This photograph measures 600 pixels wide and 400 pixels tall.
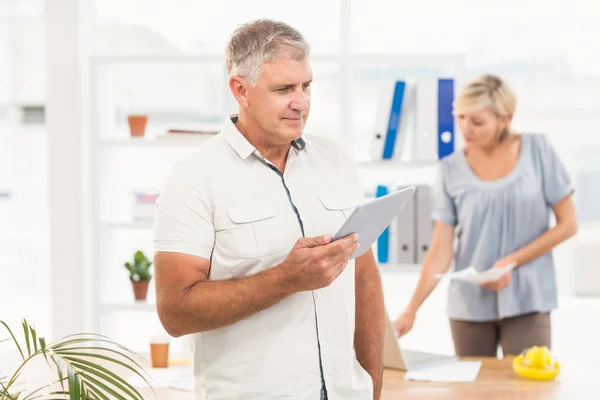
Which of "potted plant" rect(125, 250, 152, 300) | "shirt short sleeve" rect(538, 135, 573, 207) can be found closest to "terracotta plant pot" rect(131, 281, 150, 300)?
"potted plant" rect(125, 250, 152, 300)

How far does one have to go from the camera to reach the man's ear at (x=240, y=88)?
1741mm

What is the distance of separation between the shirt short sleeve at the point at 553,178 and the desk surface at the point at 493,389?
0.64 meters

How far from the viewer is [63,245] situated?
13.6 ft

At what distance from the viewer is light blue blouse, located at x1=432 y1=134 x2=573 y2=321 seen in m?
2.98

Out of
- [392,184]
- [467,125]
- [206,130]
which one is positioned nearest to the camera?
[467,125]

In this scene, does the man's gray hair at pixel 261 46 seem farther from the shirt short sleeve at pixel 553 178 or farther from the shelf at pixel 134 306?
the shelf at pixel 134 306

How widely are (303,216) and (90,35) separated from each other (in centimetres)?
280

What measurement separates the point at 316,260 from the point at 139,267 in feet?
8.44

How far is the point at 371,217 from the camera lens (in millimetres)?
1676

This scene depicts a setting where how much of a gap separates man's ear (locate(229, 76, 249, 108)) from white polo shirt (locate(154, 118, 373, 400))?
8 centimetres

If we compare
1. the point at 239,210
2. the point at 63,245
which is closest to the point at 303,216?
the point at 239,210

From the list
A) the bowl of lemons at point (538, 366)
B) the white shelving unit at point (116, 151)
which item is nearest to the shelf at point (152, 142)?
the white shelving unit at point (116, 151)

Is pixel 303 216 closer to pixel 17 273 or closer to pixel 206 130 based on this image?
pixel 206 130

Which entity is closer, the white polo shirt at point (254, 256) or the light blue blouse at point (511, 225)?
the white polo shirt at point (254, 256)
